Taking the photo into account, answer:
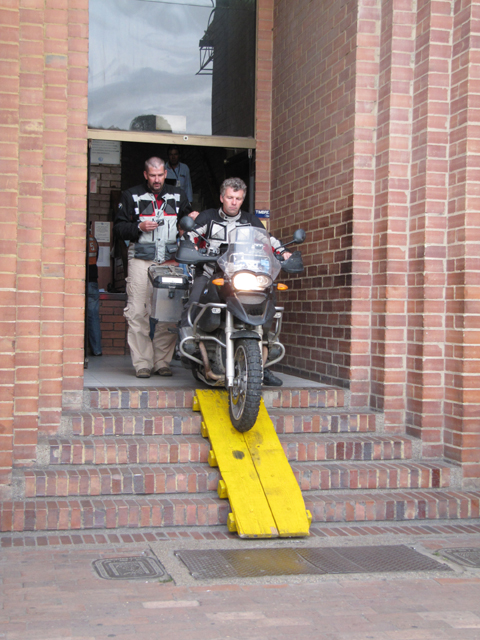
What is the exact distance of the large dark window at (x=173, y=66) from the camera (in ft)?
25.9

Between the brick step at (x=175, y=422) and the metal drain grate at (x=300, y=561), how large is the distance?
132 centimetres

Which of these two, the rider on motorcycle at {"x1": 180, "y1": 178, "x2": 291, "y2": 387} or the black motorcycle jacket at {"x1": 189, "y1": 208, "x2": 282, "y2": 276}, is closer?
the rider on motorcycle at {"x1": 180, "y1": 178, "x2": 291, "y2": 387}

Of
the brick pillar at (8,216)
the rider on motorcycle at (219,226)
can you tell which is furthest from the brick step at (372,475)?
the brick pillar at (8,216)

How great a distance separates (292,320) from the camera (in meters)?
7.51

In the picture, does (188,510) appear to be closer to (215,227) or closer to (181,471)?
(181,471)

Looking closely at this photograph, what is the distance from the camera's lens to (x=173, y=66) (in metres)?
8.10

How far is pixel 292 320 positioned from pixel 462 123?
9.04 ft

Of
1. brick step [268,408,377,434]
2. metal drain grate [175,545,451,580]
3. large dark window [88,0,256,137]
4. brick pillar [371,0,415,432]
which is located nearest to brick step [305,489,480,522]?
metal drain grate [175,545,451,580]

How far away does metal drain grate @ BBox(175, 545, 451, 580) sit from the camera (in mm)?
3857

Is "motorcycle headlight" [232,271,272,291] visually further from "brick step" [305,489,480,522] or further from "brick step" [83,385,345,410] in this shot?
"brick step" [305,489,480,522]

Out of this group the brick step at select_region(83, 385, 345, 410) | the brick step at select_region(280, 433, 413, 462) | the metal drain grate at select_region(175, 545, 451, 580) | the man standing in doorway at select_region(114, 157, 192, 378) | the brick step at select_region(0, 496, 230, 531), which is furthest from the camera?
the man standing in doorway at select_region(114, 157, 192, 378)

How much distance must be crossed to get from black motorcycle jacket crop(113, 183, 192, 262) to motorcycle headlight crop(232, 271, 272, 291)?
188 centimetres

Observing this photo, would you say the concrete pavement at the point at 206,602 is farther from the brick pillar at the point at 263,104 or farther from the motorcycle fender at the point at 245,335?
the brick pillar at the point at 263,104

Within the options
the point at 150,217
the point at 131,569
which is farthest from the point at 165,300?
the point at 131,569
